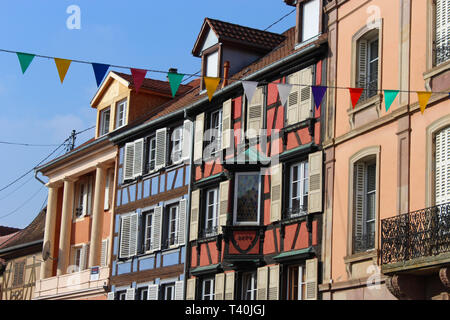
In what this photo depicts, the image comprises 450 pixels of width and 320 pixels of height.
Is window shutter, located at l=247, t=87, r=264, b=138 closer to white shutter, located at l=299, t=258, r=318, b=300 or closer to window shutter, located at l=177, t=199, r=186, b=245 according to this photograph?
window shutter, located at l=177, t=199, r=186, b=245

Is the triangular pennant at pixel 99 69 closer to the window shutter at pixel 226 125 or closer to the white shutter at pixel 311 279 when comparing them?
the white shutter at pixel 311 279

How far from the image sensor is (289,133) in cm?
2534

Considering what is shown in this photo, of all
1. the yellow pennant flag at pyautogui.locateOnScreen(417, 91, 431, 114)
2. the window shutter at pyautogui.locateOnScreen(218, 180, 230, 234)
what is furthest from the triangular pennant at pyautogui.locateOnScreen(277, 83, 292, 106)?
the window shutter at pyautogui.locateOnScreen(218, 180, 230, 234)

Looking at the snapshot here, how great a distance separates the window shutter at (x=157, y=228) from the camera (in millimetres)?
31312

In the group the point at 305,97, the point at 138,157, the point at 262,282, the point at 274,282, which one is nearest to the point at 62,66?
the point at 305,97

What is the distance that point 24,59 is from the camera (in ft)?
55.2

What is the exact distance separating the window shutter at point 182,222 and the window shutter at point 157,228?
1273mm

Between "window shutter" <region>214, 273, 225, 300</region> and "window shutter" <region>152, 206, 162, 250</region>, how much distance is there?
422cm

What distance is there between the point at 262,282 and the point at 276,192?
89.8 inches

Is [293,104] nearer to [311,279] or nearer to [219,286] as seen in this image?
[311,279]

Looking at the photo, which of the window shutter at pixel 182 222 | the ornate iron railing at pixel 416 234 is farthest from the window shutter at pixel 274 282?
the window shutter at pixel 182 222

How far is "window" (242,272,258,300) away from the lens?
26.1 metres

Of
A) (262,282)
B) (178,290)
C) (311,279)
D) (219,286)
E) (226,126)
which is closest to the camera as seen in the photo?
(311,279)

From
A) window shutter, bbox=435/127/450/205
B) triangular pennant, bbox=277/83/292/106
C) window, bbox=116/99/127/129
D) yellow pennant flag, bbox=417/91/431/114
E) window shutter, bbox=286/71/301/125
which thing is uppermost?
window, bbox=116/99/127/129
